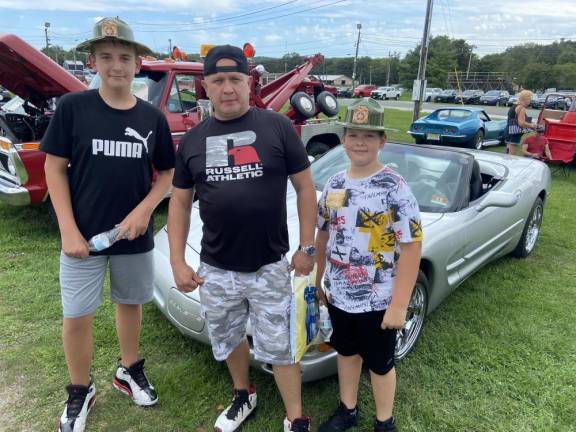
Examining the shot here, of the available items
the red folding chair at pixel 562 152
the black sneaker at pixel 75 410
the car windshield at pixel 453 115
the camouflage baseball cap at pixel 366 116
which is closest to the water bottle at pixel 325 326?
the camouflage baseball cap at pixel 366 116

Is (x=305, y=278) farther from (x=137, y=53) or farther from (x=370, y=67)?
(x=370, y=67)

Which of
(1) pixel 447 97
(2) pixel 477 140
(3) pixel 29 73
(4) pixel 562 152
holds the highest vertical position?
(3) pixel 29 73

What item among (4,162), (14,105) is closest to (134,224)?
(4,162)

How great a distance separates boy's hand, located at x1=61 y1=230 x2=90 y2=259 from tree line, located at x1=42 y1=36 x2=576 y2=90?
59.0 m

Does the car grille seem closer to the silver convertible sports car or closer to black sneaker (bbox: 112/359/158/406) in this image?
the silver convertible sports car

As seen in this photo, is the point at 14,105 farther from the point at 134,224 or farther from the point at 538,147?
the point at 538,147

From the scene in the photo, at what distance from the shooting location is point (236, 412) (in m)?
2.28

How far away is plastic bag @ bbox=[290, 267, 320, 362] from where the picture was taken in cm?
201

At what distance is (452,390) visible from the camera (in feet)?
8.64

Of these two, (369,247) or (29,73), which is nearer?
(369,247)

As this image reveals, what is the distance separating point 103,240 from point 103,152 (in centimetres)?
39

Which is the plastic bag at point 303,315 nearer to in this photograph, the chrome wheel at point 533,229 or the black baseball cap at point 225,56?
the black baseball cap at point 225,56

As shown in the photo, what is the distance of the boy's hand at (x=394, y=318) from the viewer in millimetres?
1845

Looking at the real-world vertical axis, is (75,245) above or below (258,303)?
above
